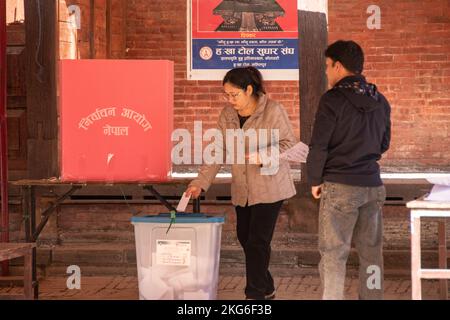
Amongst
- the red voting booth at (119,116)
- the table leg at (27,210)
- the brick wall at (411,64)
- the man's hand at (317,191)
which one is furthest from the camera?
the brick wall at (411,64)

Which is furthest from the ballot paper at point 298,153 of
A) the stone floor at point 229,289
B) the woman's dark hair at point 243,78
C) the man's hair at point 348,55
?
the stone floor at point 229,289

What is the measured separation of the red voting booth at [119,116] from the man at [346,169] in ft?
4.75

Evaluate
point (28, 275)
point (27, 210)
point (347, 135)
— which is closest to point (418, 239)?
point (347, 135)

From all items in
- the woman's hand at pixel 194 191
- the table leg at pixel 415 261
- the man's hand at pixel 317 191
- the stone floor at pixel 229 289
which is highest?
the man's hand at pixel 317 191

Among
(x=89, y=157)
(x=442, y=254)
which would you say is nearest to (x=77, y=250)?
(x=89, y=157)

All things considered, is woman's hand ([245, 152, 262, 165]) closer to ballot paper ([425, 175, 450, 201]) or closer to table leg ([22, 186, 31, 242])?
ballot paper ([425, 175, 450, 201])

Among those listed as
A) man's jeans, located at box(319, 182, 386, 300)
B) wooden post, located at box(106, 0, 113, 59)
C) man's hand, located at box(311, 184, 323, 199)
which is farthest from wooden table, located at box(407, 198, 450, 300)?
wooden post, located at box(106, 0, 113, 59)

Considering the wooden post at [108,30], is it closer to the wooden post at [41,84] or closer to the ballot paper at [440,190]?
the wooden post at [41,84]

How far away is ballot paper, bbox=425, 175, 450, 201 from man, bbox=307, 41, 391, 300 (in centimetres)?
33

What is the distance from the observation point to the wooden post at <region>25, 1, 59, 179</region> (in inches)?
351

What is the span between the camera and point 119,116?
6.96m

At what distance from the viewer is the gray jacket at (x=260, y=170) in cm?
671

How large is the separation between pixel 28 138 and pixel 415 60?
5.38 metres
